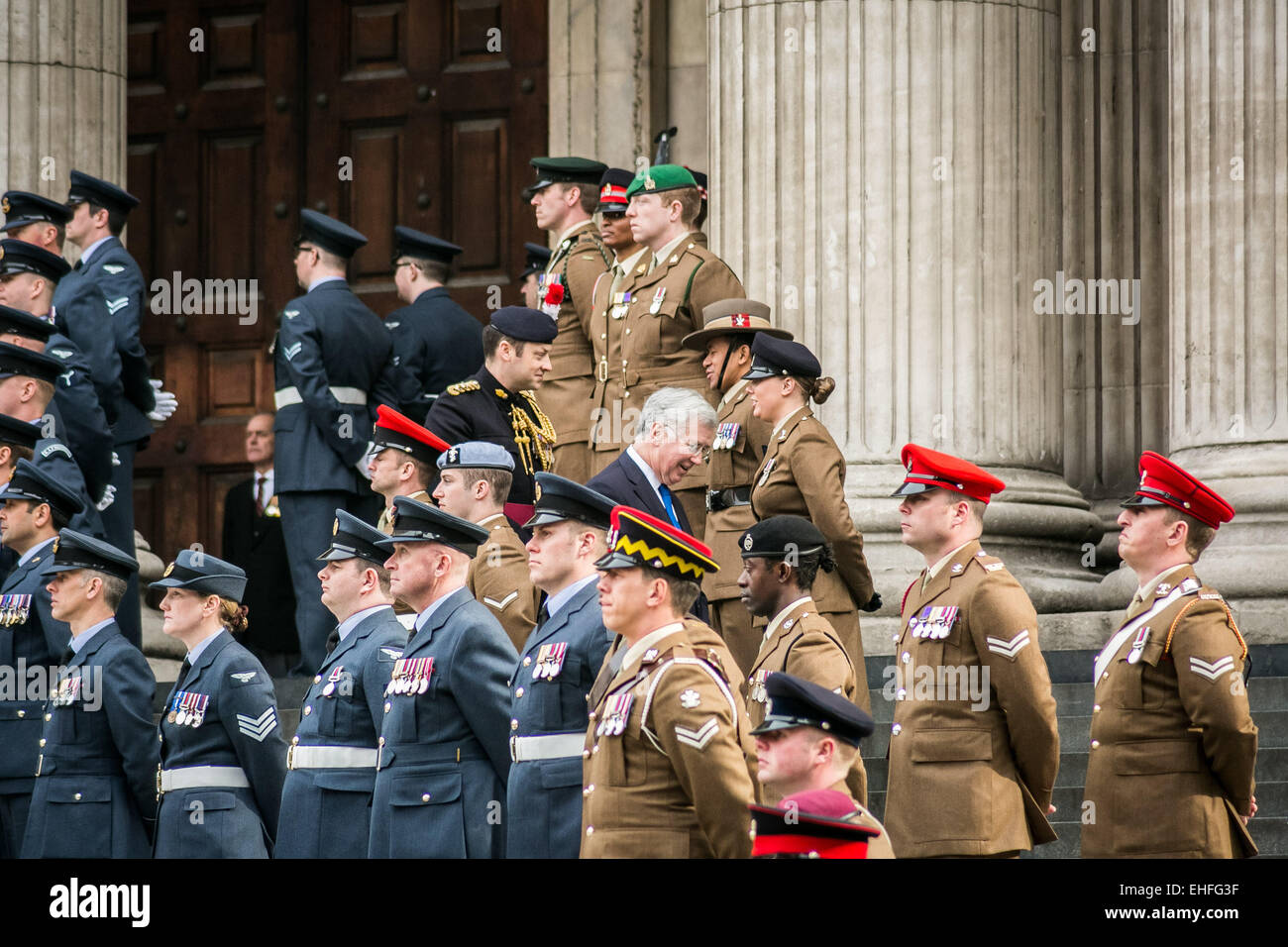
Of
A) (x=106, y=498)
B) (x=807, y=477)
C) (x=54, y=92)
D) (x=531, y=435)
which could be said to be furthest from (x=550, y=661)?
(x=54, y=92)

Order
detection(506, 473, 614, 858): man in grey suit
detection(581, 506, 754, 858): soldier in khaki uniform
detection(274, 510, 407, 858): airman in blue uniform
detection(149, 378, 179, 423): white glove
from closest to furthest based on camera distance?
detection(581, 506, 754, 858): soldier in khaki uniform
detection(506, 473, 614, 858): man in grey suit
detection(274, 510, 407, 858): airman in blue uniform
detection(149, 378, 179, 423): white glove

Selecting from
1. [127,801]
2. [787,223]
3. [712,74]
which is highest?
[712,74]

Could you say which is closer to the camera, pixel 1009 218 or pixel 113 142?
pixel 1009 218

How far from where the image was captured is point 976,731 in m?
7.79

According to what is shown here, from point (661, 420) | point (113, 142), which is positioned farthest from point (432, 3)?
point (661, 420)

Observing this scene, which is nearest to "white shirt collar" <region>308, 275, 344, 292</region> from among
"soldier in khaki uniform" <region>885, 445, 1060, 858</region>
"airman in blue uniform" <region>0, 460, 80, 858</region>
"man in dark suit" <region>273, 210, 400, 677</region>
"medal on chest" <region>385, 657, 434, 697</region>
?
"man in dark suit" <region>273, 210, 400, 677</region>

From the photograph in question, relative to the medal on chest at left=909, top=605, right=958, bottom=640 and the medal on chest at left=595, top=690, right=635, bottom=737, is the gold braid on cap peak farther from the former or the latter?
the medal on chest at left=595, top=690, right=635, bottom=737

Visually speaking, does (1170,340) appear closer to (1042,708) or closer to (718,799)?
(1042,708)

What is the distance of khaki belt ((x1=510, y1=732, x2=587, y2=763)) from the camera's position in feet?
24.3

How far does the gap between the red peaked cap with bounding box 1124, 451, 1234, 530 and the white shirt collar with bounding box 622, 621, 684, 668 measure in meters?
1.92

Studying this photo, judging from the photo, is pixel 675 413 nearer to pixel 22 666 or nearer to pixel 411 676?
pixel 411 676

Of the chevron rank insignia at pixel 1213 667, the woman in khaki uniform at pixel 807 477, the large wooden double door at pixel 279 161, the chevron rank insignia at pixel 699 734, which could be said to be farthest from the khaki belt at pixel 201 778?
the large wooden double door at pixel 279 161

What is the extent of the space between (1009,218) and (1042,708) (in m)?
4.77

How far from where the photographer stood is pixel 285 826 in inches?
329
